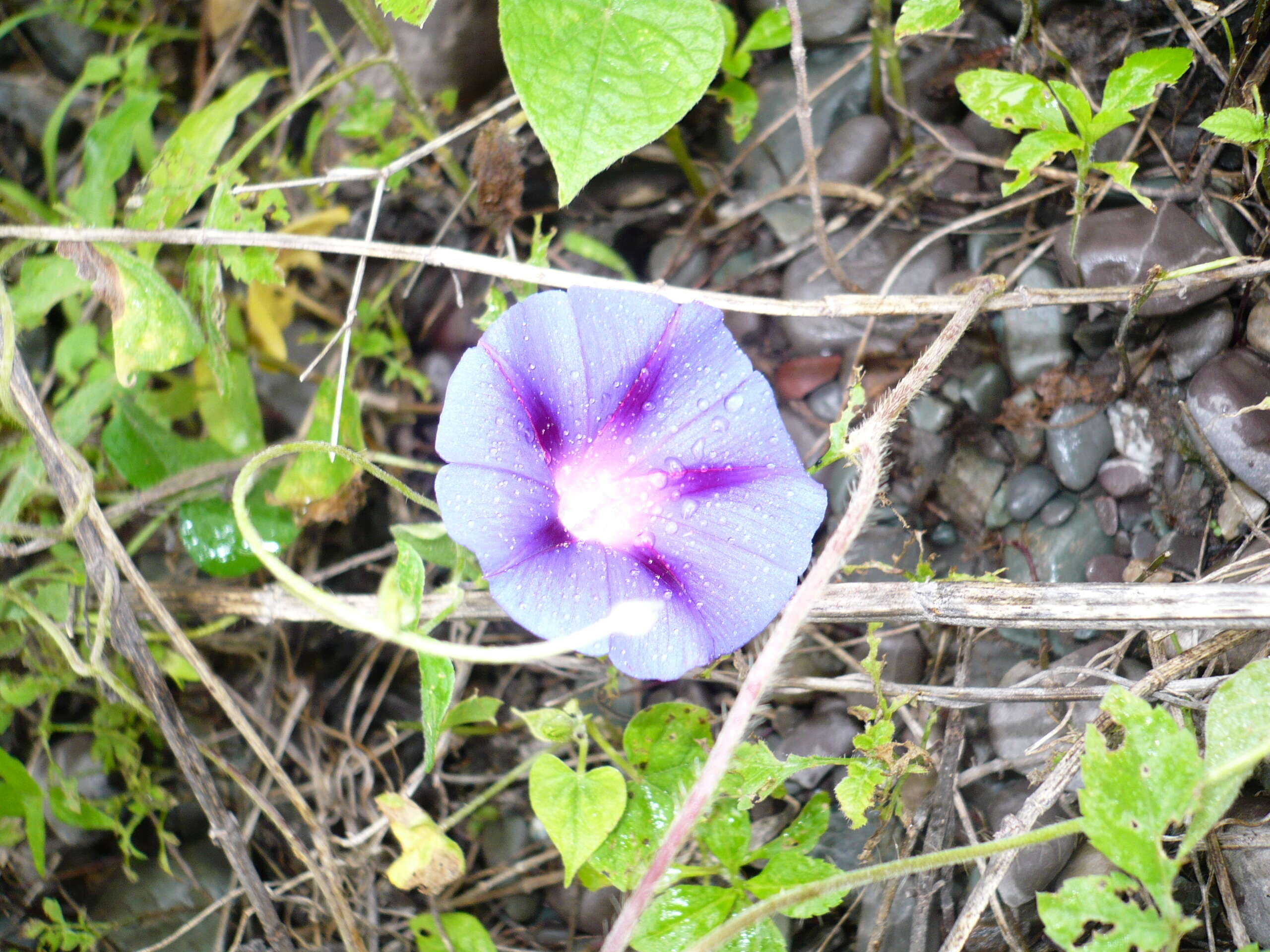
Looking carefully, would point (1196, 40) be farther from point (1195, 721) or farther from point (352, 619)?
point (352, 619)

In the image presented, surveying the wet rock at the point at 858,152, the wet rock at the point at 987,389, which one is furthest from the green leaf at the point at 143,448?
the wet rock at the point at 987,389

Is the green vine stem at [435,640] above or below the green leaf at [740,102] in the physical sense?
below

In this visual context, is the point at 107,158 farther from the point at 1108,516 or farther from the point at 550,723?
the point at 1108,516

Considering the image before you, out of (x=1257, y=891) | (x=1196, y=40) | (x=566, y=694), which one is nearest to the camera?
(x=1257, y=891)

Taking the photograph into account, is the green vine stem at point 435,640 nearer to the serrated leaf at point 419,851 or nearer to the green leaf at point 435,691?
the green leaf at point 435,691

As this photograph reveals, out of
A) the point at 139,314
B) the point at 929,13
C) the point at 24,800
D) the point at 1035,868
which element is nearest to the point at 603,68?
the point at 929,13

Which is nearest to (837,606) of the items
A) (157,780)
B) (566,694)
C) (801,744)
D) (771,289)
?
(801,744)
